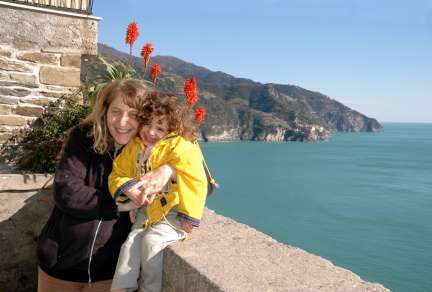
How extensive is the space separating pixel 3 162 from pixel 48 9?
1512 millimetres

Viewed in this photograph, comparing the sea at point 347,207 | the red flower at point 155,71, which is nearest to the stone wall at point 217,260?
the red flower at point 155,71

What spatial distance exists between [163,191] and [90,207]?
0.31 meters

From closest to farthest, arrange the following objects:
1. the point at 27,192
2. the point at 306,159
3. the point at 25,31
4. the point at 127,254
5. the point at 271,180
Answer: the point at 127,254 → the point at 27,192 → the point at 25,31 → the point at 271,180 → the point at 306,159

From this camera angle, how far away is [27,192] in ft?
9.25

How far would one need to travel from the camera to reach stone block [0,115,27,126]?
399 centimetres

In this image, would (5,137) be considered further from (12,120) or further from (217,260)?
(217,260)

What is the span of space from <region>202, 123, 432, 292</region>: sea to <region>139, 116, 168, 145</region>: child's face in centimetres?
3259

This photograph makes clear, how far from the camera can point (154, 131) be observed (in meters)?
1.88

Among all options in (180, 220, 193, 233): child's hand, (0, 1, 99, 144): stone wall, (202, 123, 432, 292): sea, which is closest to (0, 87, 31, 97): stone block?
(0, 1, 99, 144): stone wall

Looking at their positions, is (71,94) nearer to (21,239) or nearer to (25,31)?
(25,31)

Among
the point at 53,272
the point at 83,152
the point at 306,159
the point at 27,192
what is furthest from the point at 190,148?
the point at 306,159

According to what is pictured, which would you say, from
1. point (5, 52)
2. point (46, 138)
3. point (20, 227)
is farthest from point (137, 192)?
point (5, 52)

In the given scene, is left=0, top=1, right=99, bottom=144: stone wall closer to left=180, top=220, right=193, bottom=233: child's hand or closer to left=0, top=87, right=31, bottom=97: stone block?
left=0, top=87, right=31, bottom=97: stone block

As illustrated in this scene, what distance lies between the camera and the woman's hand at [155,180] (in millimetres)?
1723
